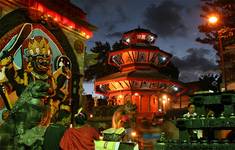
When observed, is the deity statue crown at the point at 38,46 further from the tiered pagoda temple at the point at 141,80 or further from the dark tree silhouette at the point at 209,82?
the dark tree silhouette at the point at 209,82

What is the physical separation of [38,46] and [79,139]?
8228 mm

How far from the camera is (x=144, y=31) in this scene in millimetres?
34375

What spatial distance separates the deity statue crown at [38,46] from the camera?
14.0 metres

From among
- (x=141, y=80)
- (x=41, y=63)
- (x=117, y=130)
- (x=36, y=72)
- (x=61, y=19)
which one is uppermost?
(x=61, y=19)

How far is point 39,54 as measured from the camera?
47.4 ft

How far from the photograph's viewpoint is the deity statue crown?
46.1 ft

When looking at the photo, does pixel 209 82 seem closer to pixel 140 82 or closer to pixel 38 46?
pixel 140 82

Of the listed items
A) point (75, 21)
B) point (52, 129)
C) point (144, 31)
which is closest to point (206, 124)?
point (52, 129)

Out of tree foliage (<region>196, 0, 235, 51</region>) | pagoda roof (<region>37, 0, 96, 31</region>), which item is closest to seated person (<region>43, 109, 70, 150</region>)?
pagoda roof (<region>37, 0, 96, 31</region>)

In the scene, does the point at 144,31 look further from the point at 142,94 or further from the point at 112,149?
the point at 112,149

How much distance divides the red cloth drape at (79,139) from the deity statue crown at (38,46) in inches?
297

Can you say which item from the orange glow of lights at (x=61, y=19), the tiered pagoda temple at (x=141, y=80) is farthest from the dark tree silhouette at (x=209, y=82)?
Answer: the orange glow of lights at (x=61, y=19)

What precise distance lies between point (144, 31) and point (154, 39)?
149 centimetres

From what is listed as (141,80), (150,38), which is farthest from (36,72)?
(150,38)
